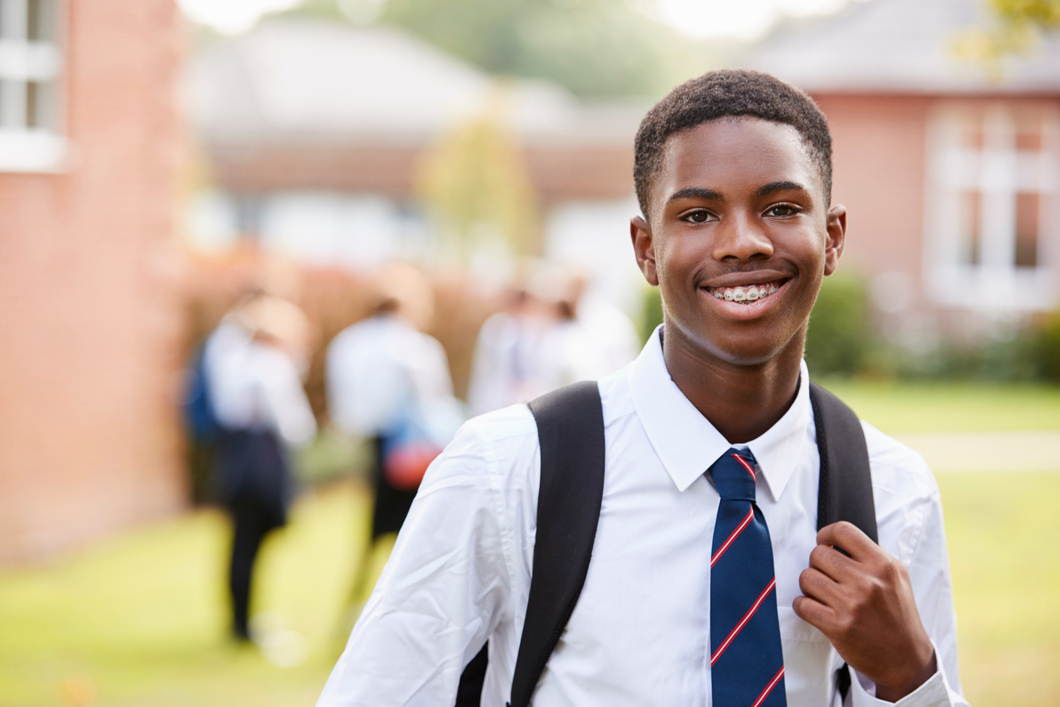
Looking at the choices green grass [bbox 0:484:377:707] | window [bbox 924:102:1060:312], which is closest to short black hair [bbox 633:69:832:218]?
green grass [bbox 0:484:377:707]

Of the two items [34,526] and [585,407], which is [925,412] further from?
[585,407]

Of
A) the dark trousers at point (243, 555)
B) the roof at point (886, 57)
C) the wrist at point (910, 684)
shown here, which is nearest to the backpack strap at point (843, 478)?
the wrist at point (910, 684)

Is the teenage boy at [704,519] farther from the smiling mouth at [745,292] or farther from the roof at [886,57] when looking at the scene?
the roof at [886,57]

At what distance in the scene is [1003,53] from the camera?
209 inches

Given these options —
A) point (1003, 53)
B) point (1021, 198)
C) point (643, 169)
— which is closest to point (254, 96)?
point (1021, 198)

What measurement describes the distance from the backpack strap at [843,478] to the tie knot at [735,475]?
135 millimetres

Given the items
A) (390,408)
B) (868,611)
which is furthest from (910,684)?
(390,408)

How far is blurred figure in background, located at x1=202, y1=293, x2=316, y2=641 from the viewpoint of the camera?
6.39 metres

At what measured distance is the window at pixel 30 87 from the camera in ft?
26.5

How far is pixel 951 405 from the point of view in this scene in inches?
563

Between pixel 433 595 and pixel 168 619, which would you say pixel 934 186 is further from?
pixel 433 595

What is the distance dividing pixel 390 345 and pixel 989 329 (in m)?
12.6

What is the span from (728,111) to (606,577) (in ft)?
2.55

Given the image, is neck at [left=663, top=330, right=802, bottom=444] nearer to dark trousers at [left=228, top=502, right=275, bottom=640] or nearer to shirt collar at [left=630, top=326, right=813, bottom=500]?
shirt collar at [left=630, top=326, right=813, bottom=500]
